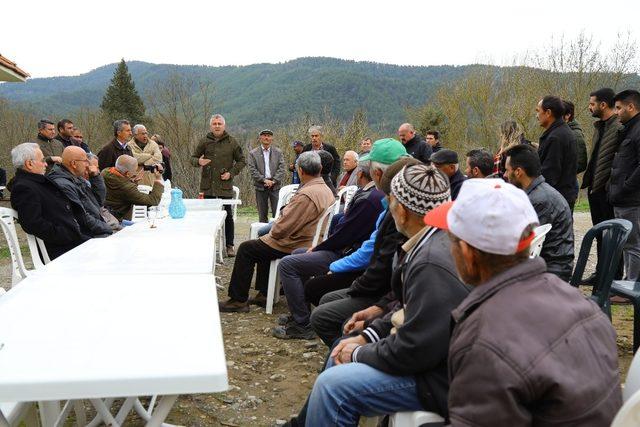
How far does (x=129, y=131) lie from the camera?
23.5ft

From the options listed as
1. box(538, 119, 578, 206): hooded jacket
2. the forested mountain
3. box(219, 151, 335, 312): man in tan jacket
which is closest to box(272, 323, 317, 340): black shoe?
box(219, 151, 335, 312): man in tan jacket

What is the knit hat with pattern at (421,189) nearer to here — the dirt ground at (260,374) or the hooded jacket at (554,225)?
the hooded jacket at (554,225)

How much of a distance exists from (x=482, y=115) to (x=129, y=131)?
63.9 ft

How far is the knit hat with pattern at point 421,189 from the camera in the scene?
2252mm

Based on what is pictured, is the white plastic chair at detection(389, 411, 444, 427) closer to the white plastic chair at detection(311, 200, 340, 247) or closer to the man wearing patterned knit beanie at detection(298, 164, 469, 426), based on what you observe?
the man wearing patterned knit beanie at detection(298, 164, 469, 426)

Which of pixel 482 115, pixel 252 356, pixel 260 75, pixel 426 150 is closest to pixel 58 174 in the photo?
pixel 252 356

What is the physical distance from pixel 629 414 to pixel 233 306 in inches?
158

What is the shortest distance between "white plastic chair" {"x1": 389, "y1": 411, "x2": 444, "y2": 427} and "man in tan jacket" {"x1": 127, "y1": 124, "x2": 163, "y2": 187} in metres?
5.76

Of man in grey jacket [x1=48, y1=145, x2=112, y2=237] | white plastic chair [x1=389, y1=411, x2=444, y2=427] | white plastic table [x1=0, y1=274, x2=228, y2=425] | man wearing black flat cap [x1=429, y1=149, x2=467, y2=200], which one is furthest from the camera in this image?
man wearing black flat cap [x1=429, y1=149, x2=467, y2=200]

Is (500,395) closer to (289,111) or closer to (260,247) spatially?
(260,247)

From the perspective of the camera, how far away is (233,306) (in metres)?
4.91

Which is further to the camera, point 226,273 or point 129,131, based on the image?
point 129,131

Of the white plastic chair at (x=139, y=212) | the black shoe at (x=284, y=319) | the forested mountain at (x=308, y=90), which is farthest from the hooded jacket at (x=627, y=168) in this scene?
the forested mountain at (x=308, y=90)

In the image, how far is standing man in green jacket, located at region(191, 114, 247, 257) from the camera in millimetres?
7316
